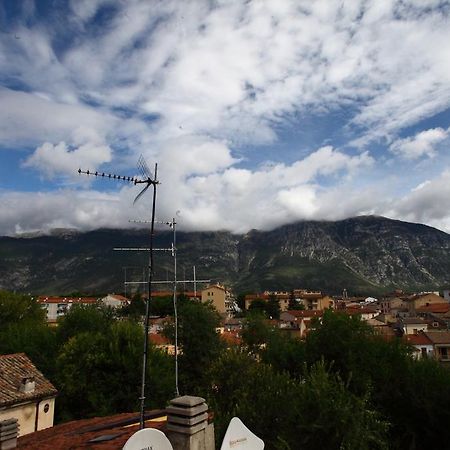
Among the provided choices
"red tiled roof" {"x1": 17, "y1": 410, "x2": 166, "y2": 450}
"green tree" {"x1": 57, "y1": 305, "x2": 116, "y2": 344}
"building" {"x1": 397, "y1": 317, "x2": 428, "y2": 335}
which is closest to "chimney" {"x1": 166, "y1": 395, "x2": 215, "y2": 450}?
"red tiled roof" {"x1": 17, "y1": 410, "x2": 166, "y2": 450}

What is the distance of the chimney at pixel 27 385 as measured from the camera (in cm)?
1997

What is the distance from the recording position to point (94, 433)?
10633 millimetres

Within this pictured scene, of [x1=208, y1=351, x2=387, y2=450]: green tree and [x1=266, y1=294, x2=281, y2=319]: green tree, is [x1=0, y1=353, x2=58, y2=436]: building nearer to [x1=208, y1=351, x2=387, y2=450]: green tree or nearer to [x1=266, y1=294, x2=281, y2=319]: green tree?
[x1=208, y1=351, x2=387, y2=450]: green tree

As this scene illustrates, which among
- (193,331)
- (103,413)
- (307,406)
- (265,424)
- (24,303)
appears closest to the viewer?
(307,406)

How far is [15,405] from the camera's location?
19.0 meters

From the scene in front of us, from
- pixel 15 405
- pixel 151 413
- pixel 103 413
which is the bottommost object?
pixel 103 413

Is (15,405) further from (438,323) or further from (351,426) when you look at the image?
(438,323)

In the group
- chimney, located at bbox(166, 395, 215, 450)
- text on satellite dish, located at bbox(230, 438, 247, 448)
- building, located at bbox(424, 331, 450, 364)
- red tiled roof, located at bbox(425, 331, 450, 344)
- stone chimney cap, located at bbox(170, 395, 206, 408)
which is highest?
stone chimney cap, located at bbox(170, 395, 206, 408)

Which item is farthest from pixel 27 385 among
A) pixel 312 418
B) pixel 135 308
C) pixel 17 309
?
pixel 135 308

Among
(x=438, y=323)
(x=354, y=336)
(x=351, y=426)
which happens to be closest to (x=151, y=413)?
(x=351, y=426)

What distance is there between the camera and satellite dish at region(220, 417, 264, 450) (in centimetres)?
A: 792

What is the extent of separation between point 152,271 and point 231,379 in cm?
2014

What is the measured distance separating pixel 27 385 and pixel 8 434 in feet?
34.7

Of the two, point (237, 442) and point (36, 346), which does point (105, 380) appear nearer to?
point (36, 346)
